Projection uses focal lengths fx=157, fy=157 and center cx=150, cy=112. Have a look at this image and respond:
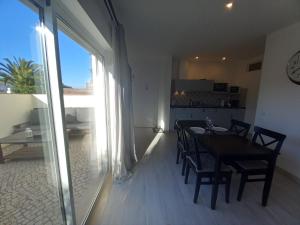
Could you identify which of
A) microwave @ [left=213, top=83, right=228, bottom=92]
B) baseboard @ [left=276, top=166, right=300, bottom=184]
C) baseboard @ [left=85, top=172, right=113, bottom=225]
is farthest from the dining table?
microwave @ [left=213, top=83, right=228, bottom=92]

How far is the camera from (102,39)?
1968 millimetres

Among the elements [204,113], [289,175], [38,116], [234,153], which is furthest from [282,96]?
[38,116]

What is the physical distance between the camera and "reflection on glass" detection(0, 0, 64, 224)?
0.76 m

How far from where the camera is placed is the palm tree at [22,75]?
2.46 feet

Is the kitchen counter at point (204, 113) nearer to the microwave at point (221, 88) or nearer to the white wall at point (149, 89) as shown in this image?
the white wall at point (149, 89)

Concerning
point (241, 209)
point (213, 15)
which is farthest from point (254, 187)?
point (213, 15)

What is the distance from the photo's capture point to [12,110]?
2.61 feet

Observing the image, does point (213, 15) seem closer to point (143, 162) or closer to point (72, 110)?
point (72, 110)

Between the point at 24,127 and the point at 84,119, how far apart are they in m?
1.04

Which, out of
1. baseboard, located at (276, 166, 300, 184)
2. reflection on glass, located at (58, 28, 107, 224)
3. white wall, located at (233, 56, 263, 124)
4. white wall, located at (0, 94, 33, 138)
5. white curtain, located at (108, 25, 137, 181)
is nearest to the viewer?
white wall, located at (0, 94, 33, 138)

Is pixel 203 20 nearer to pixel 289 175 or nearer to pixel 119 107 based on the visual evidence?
pixel 119 107

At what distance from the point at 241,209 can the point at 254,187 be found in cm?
62

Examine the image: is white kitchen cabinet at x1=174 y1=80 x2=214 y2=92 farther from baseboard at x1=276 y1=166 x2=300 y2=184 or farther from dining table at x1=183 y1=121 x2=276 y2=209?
dining table at x1=183 y1=121 x2=276 y2=209

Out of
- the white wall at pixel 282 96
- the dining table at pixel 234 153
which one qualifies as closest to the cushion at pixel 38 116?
the dining table at pixel 234 153
